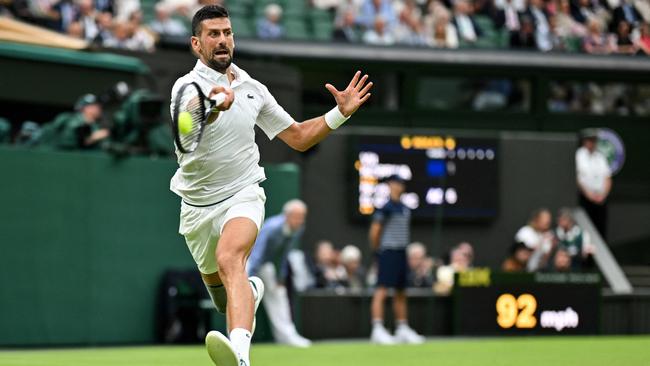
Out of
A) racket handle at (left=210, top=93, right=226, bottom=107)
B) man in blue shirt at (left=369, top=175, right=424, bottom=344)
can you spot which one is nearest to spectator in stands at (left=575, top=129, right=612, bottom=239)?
man in blue shirt at (left=369, top=175, right=424, bottom=344)

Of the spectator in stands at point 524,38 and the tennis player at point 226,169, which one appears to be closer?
the tennis player at point 226,169

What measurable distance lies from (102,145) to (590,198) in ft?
32.1

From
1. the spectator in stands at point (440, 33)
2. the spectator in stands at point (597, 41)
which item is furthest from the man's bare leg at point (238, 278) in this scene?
the spectator in stands at point (597, 41)

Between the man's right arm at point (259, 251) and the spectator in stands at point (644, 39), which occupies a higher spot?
the spectator in stands at point (644, 39)

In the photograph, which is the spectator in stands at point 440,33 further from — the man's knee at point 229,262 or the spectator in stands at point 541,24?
the man's knee at point 229,262

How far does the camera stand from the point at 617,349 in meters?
13.1

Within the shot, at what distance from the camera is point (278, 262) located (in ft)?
49.2

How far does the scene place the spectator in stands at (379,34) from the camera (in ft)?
69.1

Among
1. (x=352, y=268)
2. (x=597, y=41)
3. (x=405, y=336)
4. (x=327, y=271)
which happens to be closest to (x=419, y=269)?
(x=352, y=268)

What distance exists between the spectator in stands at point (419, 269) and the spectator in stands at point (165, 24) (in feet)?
14.4

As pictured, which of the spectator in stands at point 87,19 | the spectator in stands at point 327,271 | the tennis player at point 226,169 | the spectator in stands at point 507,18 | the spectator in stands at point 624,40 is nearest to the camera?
the tennis player at point 226,169

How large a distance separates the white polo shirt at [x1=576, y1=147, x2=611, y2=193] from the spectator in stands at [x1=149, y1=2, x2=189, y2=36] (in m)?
6.58

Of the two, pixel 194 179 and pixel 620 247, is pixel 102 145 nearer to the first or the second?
pixel 194 179

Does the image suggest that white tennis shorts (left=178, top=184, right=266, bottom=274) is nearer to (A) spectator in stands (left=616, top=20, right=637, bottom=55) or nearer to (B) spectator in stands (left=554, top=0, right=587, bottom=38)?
(B) spectator in stands (left=554, top=0, right=587, bottom=38)
